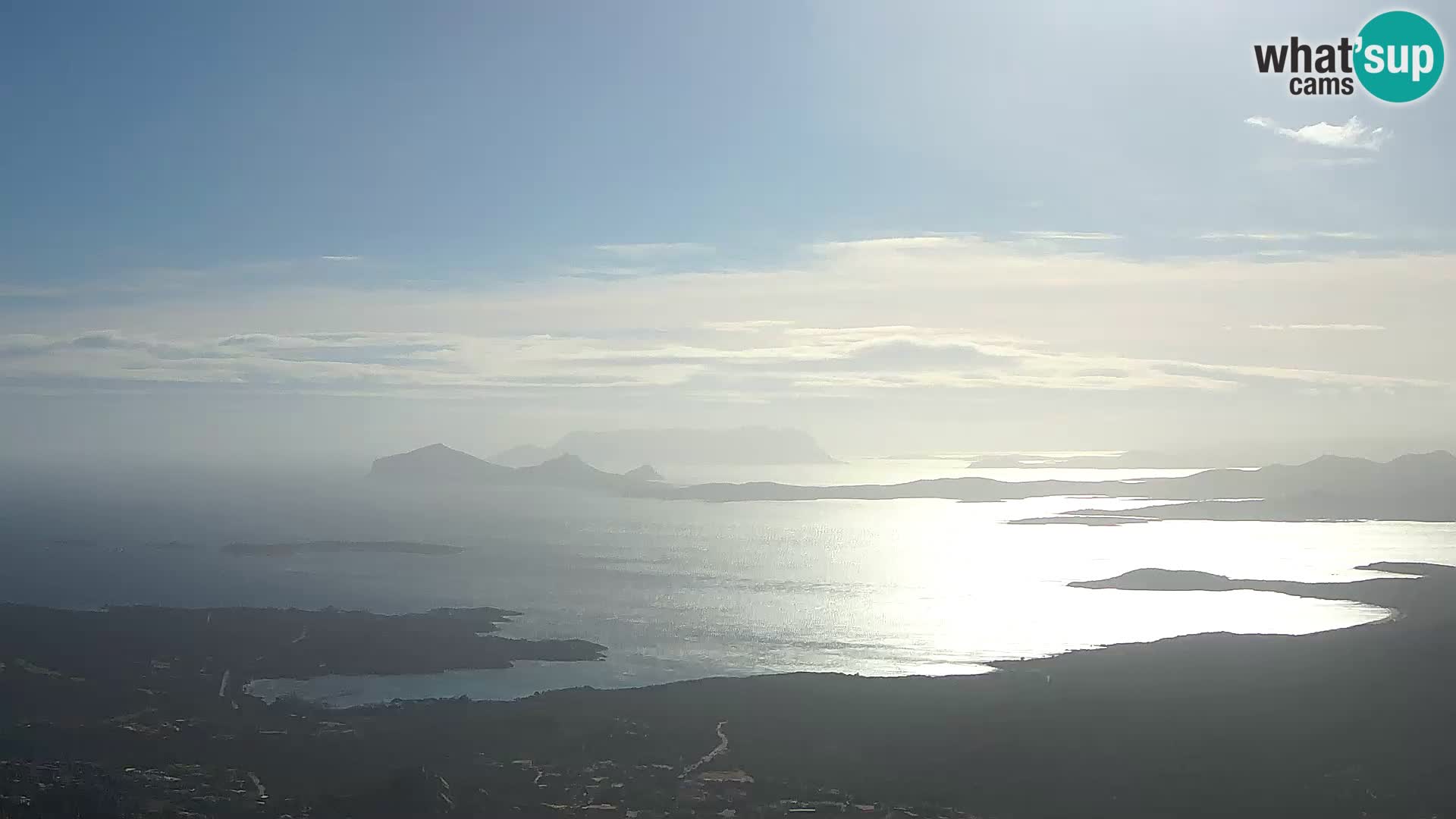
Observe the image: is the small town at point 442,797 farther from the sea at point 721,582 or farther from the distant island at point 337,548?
the distant island at point 337,548

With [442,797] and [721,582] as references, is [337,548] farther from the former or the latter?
[442,797]

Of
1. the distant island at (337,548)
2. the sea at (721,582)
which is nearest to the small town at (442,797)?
the sea at (721,582)

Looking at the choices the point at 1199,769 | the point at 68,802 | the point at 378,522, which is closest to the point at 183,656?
the point at 68,802

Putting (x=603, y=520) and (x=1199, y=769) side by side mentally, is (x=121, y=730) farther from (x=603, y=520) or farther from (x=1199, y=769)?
(x=603, y=520)

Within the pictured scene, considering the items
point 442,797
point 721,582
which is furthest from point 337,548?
point 442,797

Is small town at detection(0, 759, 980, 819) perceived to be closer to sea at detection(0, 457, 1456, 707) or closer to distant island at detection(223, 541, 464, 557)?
sea at detection(0, 457, 1456, 707)

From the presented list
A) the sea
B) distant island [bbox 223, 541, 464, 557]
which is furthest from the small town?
distant island [bbox 223, 541, 464, 557]
